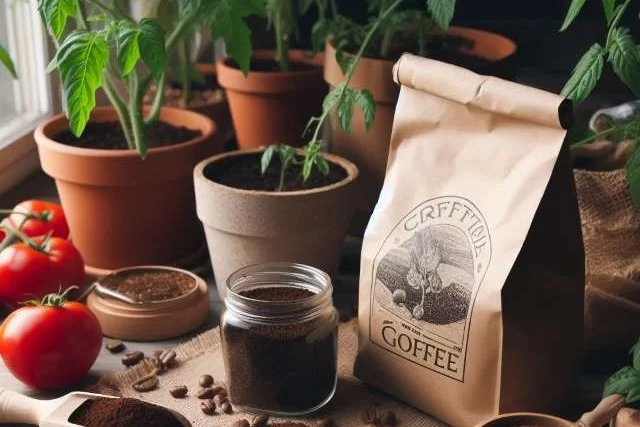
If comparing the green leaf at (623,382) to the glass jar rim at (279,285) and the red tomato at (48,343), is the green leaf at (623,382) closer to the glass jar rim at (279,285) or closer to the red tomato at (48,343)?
the glass jar rim at (279,285)

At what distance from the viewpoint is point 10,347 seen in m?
1.21

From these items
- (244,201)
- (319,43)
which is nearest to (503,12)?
(319,43)

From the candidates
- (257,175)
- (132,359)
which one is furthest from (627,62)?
(132,359)

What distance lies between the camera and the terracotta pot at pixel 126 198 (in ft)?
4.73

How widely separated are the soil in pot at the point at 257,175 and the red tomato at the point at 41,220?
0.28 metres

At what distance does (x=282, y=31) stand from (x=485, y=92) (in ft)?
2.25

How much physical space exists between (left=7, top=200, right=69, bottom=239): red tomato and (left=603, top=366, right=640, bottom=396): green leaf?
0.85 m

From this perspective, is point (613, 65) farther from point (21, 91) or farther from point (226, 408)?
point (21, 91)

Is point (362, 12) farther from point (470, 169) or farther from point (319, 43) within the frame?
point (470, 169)

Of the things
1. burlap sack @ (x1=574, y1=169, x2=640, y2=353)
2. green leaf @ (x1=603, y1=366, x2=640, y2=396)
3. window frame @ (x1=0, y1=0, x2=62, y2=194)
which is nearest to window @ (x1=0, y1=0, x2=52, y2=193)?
window frame @ (x1=0, y1=0, x2=62, y2=194)

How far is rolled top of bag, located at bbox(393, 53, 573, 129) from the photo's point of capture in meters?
1.04

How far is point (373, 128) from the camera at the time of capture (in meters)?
1.51

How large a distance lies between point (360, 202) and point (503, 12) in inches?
22.4

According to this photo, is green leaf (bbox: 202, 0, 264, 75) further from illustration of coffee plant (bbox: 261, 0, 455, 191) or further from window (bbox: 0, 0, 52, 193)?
window (bbox: 0, 0, 52, 193)
